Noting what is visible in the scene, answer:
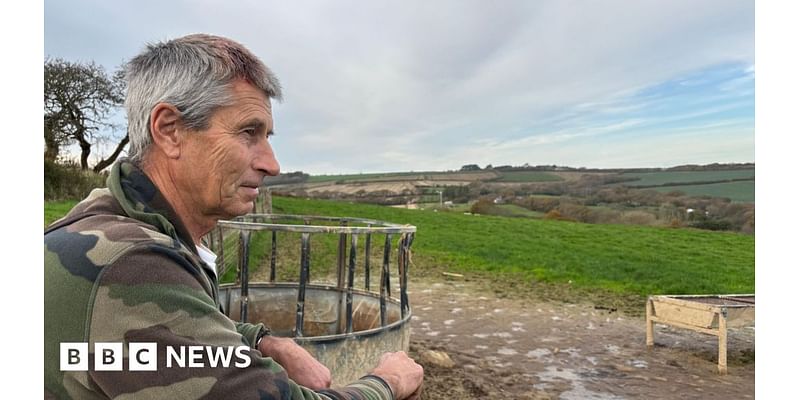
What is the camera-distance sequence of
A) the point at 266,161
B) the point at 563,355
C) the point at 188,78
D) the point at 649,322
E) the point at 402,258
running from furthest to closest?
the point at 649,322, the point at 563,355, the point at 402,258, the point at 266,161, the point at 188,78

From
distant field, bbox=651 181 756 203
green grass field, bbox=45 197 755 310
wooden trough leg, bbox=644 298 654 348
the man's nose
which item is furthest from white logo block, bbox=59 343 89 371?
distant field, bbox=651 181 756 203

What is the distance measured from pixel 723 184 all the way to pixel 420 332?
26.6 metres

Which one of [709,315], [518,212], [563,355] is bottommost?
[563,355]

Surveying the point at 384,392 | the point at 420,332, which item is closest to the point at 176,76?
the point at 384,392

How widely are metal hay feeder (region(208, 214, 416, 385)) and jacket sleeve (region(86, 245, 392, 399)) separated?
8.18 feet

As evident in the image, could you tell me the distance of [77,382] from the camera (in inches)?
42.6

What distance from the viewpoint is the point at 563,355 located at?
281 inches

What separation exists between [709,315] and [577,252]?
12.2 m

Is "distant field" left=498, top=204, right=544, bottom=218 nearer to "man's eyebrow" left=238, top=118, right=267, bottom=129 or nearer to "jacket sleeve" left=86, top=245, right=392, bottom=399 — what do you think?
"man's eyebrow" left=238, top=118, right=267, bottom=129

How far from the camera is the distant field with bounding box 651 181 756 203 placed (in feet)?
85.9

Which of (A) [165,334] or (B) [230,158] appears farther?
(B) [230,158]

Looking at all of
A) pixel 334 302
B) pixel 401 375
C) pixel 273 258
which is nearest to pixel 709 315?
pixel 334 302

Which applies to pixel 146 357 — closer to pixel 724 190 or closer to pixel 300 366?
pixel 300 366

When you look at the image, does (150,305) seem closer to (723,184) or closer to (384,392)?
(384,392)
